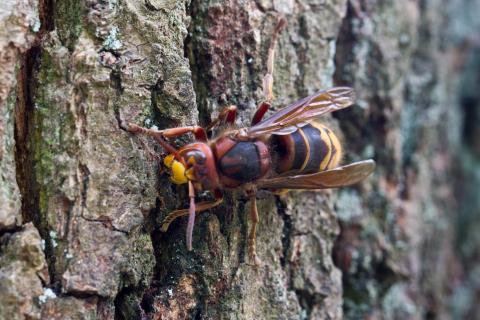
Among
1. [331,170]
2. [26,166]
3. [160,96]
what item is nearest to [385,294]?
[331,170]

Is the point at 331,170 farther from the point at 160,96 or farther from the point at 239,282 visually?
the point at 160,96

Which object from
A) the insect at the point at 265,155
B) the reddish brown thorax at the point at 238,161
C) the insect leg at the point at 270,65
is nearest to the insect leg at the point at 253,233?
the insect at the point at 265,155

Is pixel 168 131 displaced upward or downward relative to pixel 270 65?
downward

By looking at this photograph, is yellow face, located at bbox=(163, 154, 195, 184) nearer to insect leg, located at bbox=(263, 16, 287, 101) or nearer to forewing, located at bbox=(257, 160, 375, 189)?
forewing, located at bbox=(257, 160, 375, 189)

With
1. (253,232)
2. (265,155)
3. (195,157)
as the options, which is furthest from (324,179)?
(195,157)

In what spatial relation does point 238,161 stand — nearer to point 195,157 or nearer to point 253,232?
point 195,157
